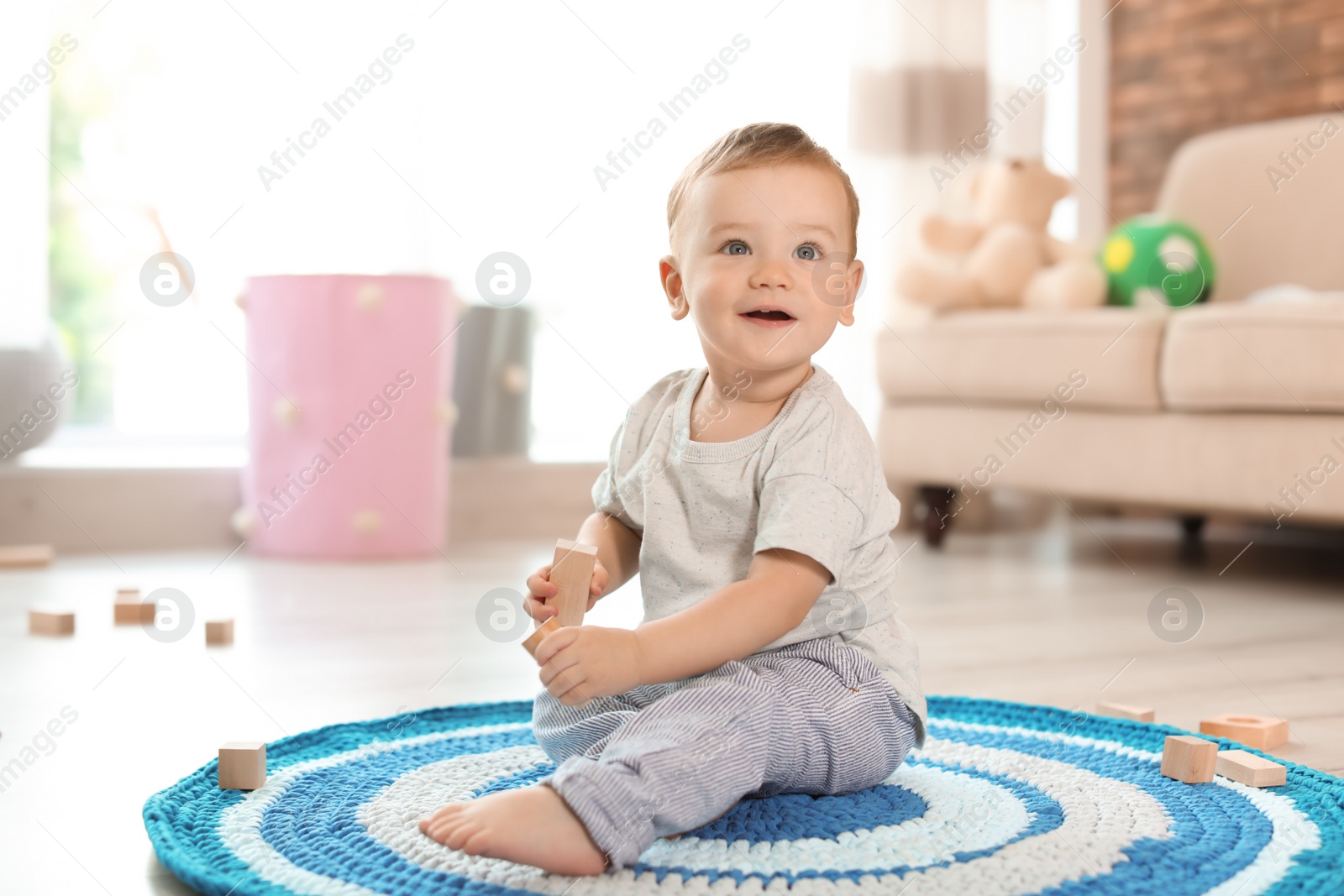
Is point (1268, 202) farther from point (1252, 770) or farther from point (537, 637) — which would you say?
point (537, 637)

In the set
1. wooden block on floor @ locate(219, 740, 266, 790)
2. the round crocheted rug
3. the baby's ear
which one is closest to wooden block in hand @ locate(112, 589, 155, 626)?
the round crocheted rug

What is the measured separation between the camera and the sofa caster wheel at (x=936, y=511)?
2449mm

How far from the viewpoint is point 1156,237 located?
239cm

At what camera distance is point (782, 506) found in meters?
0.83

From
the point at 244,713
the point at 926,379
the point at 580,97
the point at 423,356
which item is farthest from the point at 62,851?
the point at 580,97

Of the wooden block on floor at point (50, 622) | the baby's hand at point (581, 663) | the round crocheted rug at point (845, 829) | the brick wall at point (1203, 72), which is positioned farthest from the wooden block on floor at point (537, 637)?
the brick wall at point (1203, 72)

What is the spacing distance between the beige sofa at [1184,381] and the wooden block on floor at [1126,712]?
0.85 m

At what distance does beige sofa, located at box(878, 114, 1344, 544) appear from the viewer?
1.80 m

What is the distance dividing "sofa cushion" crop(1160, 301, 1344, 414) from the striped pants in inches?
45.1

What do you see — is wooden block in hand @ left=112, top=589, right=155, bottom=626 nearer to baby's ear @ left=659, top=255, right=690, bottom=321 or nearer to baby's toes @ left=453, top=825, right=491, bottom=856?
baby's ear @ left=659, top=255, right=690, bottom=321

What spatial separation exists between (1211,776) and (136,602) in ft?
3.97

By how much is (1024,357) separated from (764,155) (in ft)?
4.59

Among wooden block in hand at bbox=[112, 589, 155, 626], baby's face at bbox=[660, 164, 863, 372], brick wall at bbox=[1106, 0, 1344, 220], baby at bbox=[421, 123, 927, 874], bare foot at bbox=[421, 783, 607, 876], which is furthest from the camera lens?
brick wall at bbox=[1106, 0, 1344, 220]

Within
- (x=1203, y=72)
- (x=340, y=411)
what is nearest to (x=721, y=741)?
(x=340, y=411)
